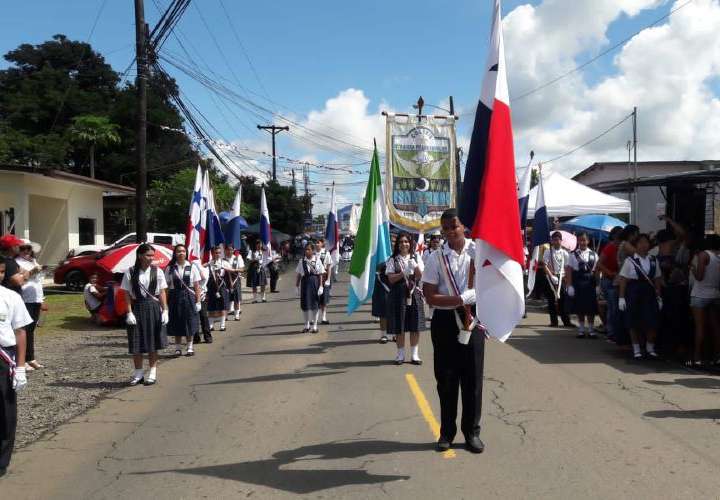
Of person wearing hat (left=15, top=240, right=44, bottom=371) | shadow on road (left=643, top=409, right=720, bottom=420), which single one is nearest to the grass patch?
person wearing hat (left=15, top=240, right=44, bottom=371)

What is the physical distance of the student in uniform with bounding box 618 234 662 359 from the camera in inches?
373

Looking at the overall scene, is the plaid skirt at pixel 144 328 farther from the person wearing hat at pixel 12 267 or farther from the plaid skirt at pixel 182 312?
the plaid skirt at pixel 182 312

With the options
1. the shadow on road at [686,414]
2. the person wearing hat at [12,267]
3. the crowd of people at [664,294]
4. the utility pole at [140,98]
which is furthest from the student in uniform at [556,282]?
the utility pole at [140,98]

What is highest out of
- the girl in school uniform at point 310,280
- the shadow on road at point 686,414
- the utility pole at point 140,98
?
the utility pole at point 140,98

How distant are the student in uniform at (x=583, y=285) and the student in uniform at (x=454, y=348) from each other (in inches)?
275

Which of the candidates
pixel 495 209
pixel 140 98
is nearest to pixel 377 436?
pixel 495 209

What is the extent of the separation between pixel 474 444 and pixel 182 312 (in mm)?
6573

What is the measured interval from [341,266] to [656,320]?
103ft

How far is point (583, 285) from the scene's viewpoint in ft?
39.1

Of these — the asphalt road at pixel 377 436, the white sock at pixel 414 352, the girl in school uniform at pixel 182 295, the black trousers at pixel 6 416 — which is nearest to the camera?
the asphalt road at pixel 377 436

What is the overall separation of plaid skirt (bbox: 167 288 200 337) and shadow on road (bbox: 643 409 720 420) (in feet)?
23.3

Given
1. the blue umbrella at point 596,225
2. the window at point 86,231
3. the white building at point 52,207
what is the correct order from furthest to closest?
the window at point 86,231
the white building at point 52,207
the blue umbrella at point 596,225

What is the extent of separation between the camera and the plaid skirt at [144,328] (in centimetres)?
841

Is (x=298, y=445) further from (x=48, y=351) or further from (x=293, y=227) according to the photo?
→ (x=293, y=227)
